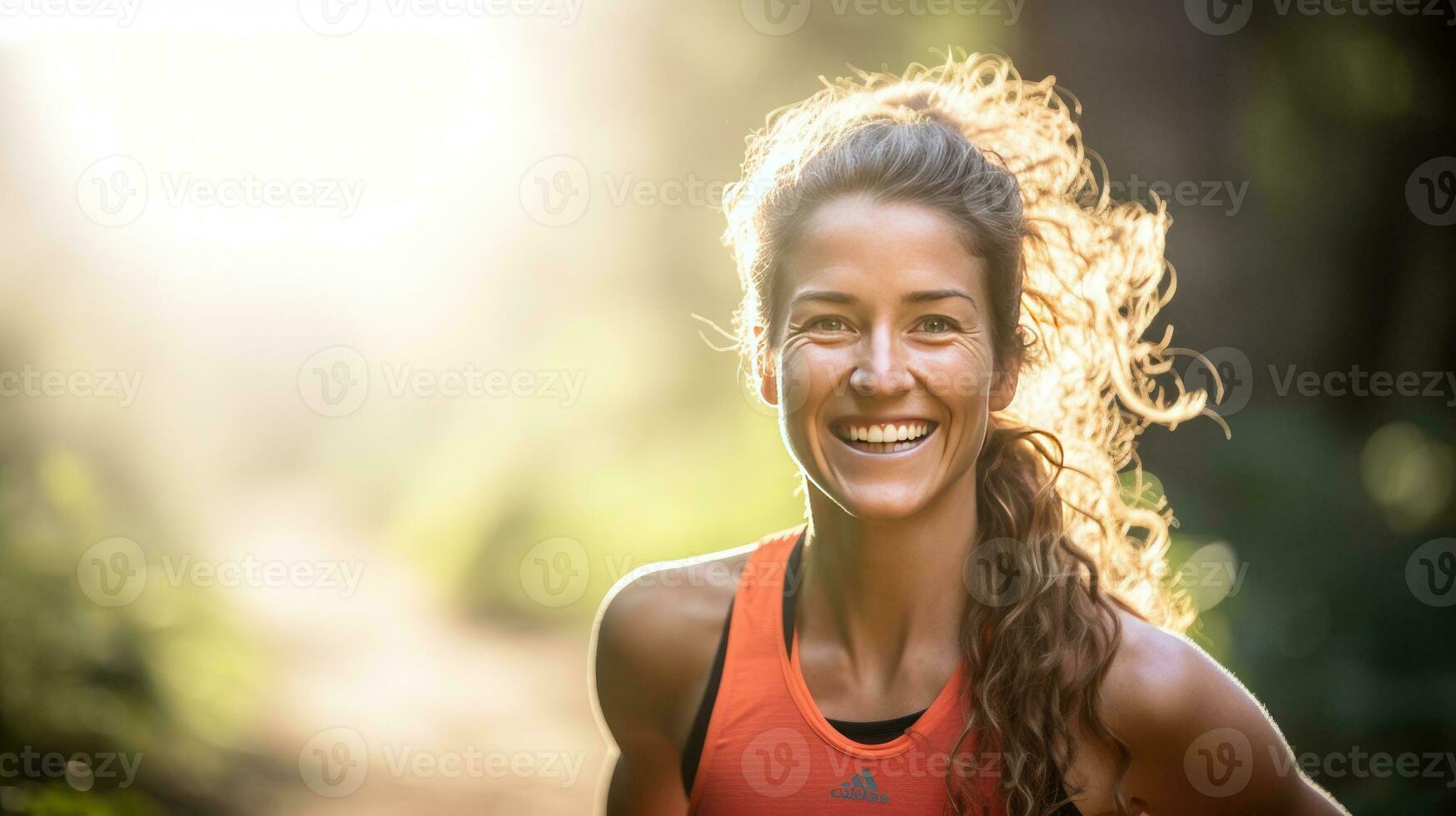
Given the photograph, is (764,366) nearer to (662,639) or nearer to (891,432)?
(891,432)

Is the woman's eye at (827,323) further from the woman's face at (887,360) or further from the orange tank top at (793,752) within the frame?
the orange tank top at (793,752)

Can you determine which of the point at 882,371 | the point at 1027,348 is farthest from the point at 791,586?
the point at 1027,348

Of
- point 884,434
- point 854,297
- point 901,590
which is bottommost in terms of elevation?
point 901,590

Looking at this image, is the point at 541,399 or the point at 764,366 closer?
the point at 764,366

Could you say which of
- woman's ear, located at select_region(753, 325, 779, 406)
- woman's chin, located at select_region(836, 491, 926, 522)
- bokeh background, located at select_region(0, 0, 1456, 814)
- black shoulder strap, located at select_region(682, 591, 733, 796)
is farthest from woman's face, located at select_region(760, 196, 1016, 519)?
bokeh background, located at select_region(0, 0, 1456, 814)

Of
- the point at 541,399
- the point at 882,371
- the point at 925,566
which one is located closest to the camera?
the point at 882,371

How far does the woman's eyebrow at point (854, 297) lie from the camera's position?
2090 mm

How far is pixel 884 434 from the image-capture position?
6.93 ft

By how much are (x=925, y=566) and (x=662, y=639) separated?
528 mm

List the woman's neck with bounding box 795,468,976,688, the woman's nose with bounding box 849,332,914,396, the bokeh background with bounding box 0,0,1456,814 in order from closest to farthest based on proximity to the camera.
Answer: the woman's nose with bounding box 849,332,914,396
the woman's neck with bounding box 795,468,976,688
the bokeh background with bounding box 0,0,1456,814

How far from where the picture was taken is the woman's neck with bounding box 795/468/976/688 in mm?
2227

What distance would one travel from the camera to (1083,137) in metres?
4.53

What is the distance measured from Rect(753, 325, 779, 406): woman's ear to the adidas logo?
0.66 meters

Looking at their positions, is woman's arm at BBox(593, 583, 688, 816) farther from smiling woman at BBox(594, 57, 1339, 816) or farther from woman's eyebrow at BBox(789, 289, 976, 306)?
woman's eyebrow at BBox(789, 289, 976, 306)
